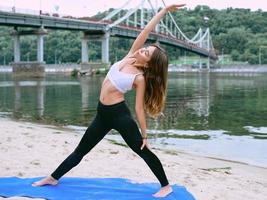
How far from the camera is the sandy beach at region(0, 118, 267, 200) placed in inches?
246

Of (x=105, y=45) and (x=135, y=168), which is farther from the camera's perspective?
(x=105, y=45)

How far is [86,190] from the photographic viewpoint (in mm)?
5512

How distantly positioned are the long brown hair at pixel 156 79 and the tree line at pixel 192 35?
99064 millimetres

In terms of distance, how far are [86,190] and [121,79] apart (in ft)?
4.27

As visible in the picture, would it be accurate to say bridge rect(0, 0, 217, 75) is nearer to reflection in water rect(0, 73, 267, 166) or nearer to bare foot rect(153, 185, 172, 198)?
reflection in water rect(0, 73, 267, 166)

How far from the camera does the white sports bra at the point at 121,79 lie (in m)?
5.04

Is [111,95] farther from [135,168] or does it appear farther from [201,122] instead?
[201,122]

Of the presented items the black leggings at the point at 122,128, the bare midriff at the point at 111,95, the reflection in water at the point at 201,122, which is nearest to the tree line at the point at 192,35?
the reflection in water at the point at 201,122

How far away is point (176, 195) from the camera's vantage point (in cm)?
538

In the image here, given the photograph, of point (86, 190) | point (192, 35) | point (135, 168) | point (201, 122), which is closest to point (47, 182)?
point (86, 190)

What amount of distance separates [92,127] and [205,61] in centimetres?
12567

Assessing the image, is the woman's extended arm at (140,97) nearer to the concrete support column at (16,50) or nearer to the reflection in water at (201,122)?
the reflection in water at (201,122)

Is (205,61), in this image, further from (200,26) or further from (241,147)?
(241,147)

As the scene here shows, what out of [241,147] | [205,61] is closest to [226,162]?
[241,147]
